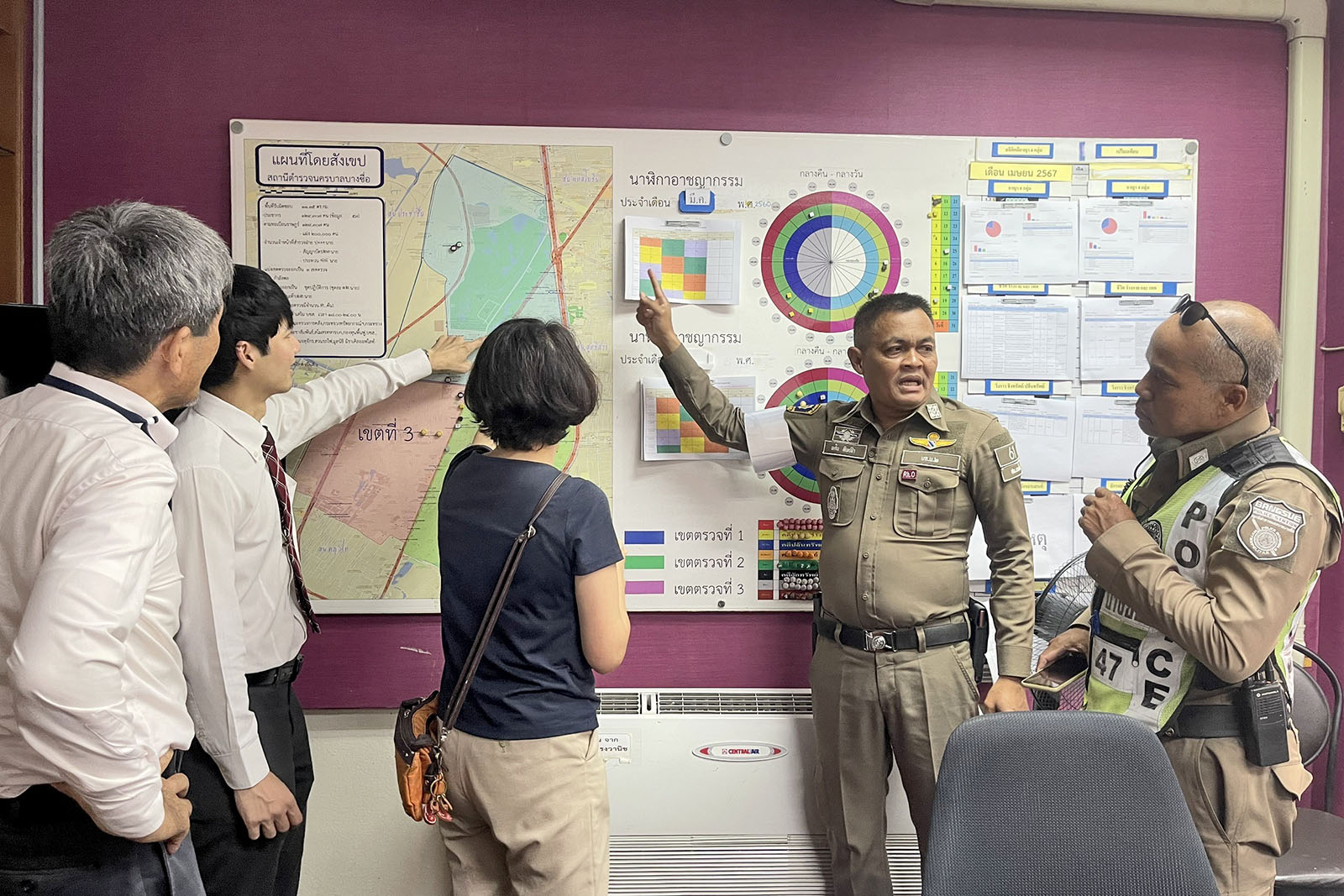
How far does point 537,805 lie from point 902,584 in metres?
1.02

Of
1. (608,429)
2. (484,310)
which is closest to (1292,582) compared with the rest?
(608,429)

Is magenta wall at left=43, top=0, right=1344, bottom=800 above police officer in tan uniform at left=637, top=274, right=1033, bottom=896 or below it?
above

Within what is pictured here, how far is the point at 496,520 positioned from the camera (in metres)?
1.63

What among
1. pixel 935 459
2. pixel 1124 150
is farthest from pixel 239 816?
pixel 1124 150

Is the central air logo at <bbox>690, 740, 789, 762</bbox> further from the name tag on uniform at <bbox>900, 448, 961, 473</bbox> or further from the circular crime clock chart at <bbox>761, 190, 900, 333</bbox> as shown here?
the circular crime clock chart at <bbox>761, 190, 900, 333</bbox>

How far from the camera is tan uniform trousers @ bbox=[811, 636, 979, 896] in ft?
6.97

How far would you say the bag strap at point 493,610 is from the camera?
1601mm

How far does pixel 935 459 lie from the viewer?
2.19m

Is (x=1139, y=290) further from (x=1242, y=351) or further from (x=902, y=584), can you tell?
(x=902, y=584)

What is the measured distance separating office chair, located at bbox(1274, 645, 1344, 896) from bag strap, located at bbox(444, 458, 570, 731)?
1.82 metres

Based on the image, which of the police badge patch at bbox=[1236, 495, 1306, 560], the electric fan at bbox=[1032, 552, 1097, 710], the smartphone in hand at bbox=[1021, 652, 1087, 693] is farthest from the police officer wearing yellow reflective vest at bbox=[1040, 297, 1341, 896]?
the electric fan at bbox=[1032, 552, 1097, 710]

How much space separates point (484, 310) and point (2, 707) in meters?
1.54

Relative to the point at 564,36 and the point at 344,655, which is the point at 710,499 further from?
the point at 564,36

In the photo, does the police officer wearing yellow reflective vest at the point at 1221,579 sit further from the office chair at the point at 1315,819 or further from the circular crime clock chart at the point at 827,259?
the circular crime clock chart at the point at 827,259
